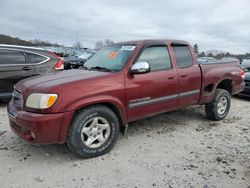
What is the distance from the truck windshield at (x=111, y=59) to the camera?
4346 mm

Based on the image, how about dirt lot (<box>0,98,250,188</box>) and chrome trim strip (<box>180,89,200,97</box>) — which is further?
chrome trim strip (<box>180,89,200,97</box>)

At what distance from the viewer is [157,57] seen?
15.4ft

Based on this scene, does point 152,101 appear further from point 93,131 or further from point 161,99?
point 93,131

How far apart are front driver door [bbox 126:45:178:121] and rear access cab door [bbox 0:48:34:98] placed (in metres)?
3.88

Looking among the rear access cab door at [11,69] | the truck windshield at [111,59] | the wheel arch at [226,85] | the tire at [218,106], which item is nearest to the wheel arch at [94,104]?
the truck windshield at [111,59]

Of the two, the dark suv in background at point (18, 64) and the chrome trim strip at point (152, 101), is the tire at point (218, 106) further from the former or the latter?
the dark suv in background at point (18, 64)

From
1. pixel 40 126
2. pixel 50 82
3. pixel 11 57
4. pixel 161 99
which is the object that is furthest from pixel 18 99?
pixel 11 57

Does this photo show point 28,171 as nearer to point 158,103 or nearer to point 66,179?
point 66,179

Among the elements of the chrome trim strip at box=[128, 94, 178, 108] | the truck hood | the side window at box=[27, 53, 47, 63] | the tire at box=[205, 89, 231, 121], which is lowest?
the tire at box=[205, 89, 231, 121]

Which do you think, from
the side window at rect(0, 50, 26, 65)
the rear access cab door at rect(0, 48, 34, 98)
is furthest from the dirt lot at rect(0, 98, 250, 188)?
the side window at rect(0, 50, 26, 65)

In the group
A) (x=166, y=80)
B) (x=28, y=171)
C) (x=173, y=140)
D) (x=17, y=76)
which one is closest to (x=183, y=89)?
(x=166, y=80)

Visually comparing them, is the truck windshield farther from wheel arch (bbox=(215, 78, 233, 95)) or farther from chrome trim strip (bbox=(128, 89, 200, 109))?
wheel arch (bbox=(215, 78, 233, 95))

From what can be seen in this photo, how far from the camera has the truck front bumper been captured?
11.1 ft

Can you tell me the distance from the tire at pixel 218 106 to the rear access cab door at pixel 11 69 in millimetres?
4730
